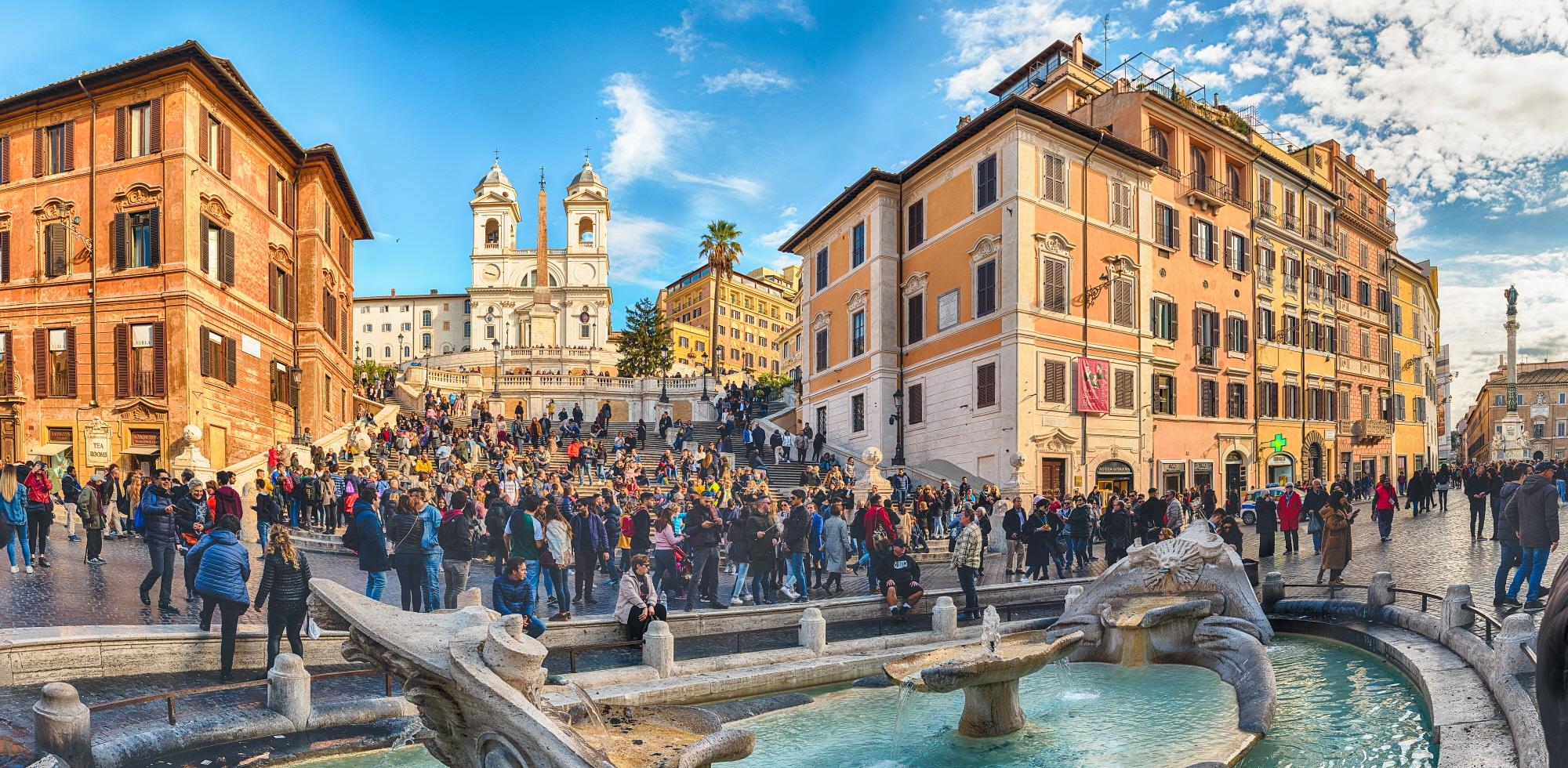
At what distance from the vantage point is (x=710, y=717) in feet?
19.0

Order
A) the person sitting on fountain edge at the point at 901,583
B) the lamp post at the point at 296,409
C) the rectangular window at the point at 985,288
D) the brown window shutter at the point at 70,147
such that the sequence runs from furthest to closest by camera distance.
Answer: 1. the rectangular window at the point at 985,288
2. the lamp post at the point at 296,409
3. the brown window shutter at the point at 70,147
4. the person sitting on fountain edge at the point at 901,583

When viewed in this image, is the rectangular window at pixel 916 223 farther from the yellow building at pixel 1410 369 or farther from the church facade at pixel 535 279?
the church facade at pixel 535 279

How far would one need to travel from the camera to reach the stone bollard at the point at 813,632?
→ 36.9 ft

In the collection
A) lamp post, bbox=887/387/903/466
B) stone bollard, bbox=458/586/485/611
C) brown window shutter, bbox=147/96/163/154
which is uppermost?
brown window shutter, bbox=147/96/163/154

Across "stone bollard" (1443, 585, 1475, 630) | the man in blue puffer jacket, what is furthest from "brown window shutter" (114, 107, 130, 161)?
"stone bollard" (1443, 585, 1475, 630)

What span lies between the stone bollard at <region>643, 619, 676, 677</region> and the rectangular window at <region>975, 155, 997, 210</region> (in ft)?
69.8

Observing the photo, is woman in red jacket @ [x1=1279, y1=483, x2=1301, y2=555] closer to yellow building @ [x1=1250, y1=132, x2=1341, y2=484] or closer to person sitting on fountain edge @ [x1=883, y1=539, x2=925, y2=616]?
person sitting on fountain edge @ [x1=883, y1=539, x2=925, y2=616]

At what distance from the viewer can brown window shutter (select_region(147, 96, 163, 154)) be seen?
2466cm

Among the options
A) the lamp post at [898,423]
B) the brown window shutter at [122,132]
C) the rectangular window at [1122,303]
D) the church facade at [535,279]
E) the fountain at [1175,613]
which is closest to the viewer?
the fountain at [1175,613]

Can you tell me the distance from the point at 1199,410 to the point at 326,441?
29.8 meters

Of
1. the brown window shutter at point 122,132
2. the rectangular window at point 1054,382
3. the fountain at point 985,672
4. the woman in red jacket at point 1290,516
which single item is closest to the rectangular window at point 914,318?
the rectangular window at point 1054,382

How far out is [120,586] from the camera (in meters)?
13.3

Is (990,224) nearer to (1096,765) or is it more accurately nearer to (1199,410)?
(1199,410)

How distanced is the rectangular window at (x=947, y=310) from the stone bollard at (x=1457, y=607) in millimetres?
20162
